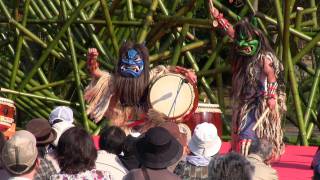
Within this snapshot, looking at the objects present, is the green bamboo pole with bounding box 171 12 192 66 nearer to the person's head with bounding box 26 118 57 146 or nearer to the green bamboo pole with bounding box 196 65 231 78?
the green bamboo pole with bounding box 196 65 231 78

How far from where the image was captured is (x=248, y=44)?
6.97 m

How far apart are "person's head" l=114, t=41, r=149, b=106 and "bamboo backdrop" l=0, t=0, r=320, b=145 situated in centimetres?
172

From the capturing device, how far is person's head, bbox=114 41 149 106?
24.2 ft

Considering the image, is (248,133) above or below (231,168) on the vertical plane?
below

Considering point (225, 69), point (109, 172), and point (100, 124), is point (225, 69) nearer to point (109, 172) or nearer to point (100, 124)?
point (100, 124)

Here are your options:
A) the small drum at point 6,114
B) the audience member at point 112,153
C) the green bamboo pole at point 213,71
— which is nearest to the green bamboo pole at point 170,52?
the green bamboo pole at point 213,71

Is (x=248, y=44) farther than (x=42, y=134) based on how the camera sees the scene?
Yes

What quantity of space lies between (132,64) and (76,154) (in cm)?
270

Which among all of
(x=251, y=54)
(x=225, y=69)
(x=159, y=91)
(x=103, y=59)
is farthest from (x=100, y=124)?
(x=251, y=54)

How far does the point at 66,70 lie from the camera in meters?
11.8

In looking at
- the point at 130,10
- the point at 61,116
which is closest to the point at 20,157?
the point at 61,116

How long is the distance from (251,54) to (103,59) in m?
3.71

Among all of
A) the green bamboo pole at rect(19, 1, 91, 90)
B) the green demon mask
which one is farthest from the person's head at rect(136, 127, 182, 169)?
the green bamboo pole at rect(19, 1, 91, 90)

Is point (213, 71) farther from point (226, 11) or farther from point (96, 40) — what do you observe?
point (96, 40)
